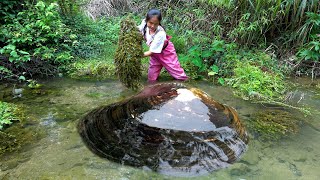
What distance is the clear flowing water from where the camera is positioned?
97.7 inches

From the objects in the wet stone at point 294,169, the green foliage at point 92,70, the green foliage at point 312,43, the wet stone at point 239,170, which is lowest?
the wet stone at point 294,169

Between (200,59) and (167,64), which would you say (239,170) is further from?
(200,59)

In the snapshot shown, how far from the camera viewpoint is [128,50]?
137 inches

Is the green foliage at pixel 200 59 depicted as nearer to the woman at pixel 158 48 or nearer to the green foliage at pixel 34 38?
the woman at pixel 158 48

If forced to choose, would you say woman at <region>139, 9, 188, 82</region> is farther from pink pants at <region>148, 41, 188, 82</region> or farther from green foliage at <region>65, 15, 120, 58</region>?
green foliage at <region>65, 15, 120, 58</region>

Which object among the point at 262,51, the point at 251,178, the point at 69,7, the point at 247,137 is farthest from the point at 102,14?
the point at 251,178

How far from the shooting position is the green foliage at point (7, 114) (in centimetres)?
309

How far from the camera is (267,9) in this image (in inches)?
186

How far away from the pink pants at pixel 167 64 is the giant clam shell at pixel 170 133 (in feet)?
3.68

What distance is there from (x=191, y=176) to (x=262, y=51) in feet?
10.2

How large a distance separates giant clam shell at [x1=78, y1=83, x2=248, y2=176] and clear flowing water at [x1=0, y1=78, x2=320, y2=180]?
0.09 m

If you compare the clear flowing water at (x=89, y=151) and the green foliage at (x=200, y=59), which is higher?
the green foliage at (x=200, y=59)

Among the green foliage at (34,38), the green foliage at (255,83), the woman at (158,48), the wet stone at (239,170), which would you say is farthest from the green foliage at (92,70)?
the wet stone at (239,170)

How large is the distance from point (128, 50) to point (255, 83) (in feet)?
5.90
